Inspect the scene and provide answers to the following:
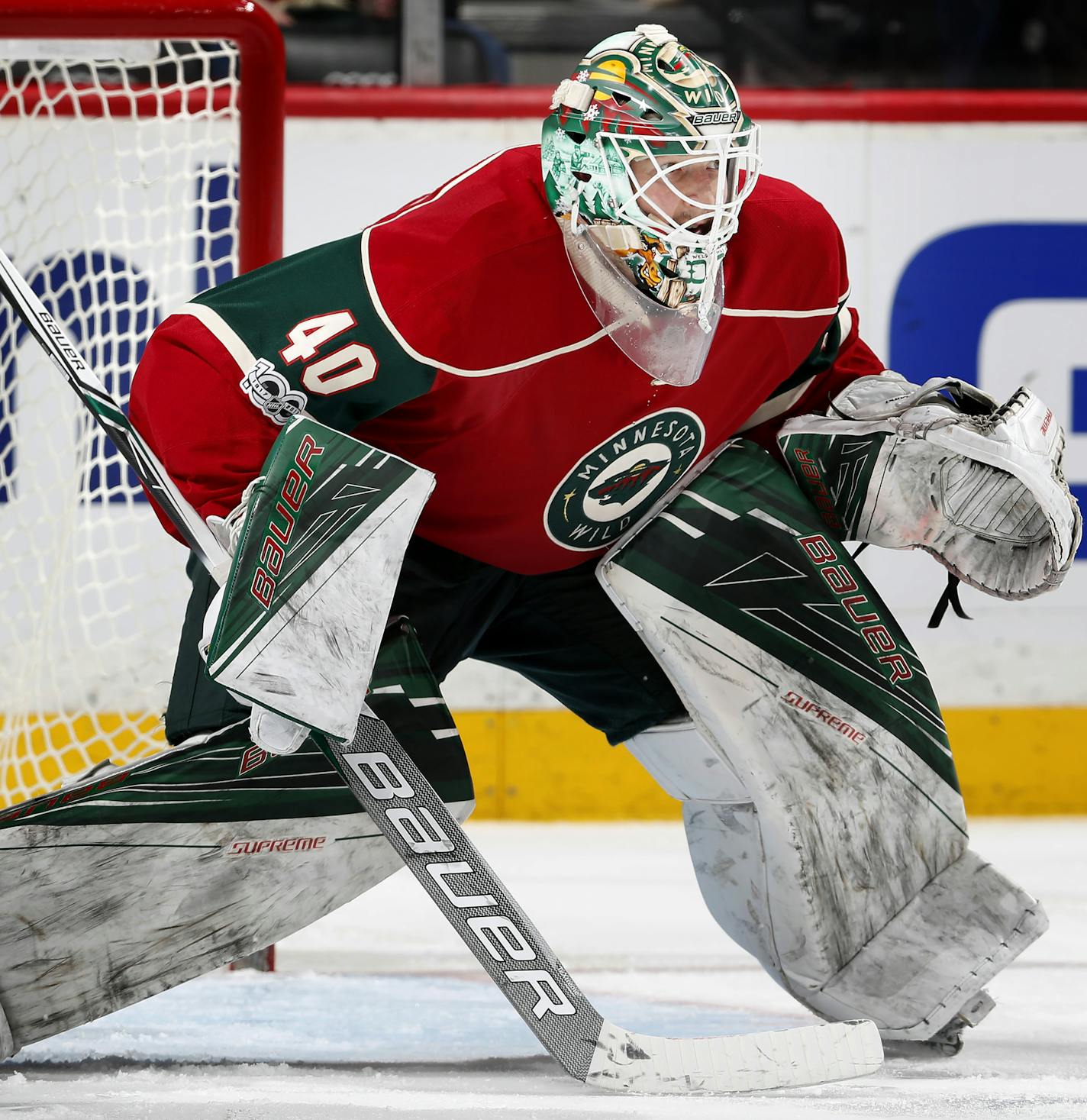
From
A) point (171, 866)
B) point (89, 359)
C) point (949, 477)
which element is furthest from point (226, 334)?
point (89, 359)

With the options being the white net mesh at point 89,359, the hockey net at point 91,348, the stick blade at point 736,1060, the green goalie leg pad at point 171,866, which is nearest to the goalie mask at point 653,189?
the green goalie leg pad at point 171,866

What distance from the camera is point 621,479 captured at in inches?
65.1

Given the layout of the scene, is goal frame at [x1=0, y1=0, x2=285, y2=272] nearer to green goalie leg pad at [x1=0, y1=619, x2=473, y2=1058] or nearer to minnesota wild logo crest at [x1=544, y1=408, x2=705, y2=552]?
minnesota wild logo crest at [x1=544, y1=408, x2=705, y2=552]

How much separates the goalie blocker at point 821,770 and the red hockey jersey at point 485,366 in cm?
10

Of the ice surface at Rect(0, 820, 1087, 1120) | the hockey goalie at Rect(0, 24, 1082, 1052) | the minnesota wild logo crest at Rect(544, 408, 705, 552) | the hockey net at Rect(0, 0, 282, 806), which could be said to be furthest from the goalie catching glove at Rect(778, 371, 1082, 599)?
the hockey net at Rect(0, 0, 282, 806)

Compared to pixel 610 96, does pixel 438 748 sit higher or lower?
lower

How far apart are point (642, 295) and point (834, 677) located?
0.44 metres

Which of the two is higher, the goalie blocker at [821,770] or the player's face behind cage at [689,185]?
the player's face behind cage at [689,185]

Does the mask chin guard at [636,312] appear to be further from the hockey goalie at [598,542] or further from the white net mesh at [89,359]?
the white net mesh at [89,359]

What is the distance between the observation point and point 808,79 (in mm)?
3525

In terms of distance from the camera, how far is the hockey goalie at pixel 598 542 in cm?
147

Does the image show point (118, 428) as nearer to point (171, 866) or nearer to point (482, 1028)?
point (171, 866)

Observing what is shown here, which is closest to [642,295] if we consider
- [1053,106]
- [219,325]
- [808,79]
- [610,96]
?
[610,96]

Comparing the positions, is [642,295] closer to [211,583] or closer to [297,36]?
[211,583]
